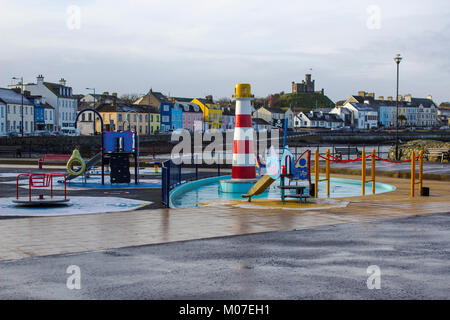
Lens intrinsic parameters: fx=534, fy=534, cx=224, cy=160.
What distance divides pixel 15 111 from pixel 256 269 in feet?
323

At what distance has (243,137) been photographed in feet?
62.1

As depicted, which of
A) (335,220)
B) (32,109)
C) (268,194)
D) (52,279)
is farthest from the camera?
(32,109)

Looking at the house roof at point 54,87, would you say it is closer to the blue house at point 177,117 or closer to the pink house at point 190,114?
the blue house at point 177,117

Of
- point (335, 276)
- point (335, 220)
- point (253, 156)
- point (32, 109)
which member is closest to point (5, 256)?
point (335, 276)

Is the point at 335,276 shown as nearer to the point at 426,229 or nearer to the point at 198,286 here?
the point at 198,286

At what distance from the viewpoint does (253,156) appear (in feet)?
63.9

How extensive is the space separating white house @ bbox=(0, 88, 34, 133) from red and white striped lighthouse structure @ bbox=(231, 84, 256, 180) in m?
84.1

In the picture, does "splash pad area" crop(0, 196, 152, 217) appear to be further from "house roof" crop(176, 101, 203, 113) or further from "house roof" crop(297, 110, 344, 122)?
"house roof" crop(297, 110, 344, 122)

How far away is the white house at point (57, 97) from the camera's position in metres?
111

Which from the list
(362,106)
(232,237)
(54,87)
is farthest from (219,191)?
(362,106)

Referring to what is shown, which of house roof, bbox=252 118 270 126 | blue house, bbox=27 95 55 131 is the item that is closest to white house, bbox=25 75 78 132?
blue house, bbox=27 95 55 131

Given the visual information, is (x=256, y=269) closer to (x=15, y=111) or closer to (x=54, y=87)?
(x=15, y=111)

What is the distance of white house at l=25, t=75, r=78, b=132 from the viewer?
111 meters
